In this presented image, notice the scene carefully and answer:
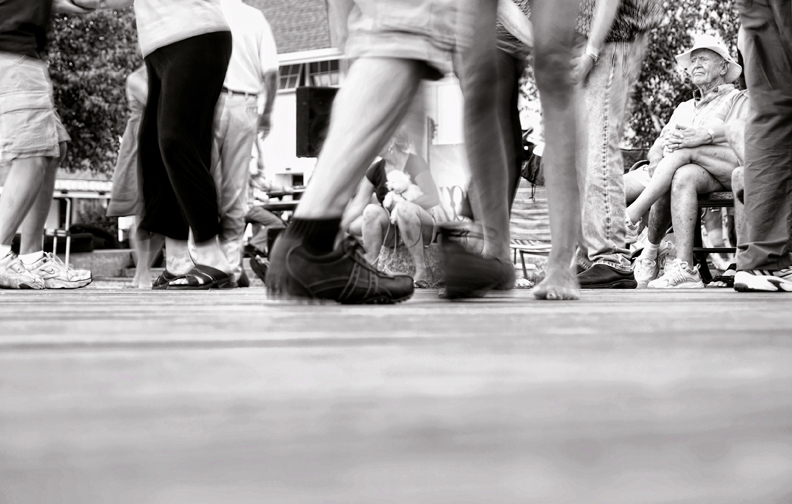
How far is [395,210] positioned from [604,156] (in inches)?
89.6

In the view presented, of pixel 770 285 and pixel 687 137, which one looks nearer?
pixel 770 285

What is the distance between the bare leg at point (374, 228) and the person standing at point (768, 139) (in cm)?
313

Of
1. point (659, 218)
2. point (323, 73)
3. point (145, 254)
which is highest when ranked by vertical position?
point (323, 73)

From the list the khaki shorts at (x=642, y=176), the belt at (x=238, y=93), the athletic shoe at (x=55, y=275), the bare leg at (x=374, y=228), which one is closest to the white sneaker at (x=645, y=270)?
the khaki shorts at (x=642, y=176)

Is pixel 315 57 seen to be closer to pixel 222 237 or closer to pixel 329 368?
pixel 222 237

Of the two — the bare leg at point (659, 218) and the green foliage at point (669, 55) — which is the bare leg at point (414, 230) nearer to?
the bare leg at point (659, 218)

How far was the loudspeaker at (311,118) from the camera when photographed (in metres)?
9.32

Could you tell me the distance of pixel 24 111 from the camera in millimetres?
4301

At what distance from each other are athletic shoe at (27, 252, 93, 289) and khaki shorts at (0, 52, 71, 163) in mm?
501

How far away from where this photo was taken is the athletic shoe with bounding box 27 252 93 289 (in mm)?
4297

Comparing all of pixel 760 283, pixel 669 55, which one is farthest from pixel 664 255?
pixel 669 55

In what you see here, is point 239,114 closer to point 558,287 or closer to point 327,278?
point 558,287

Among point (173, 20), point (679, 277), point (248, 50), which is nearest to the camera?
point (173, 20)

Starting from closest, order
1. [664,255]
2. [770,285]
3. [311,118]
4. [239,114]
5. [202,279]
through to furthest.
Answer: [770,285], [202,279], [239,114], [664,255], [311,118]
